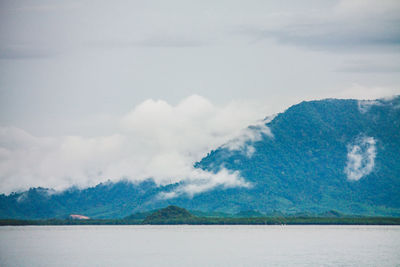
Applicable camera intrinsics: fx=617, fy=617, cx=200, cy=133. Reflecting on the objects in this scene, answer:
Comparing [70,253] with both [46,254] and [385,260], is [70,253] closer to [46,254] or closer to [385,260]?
[46,254]

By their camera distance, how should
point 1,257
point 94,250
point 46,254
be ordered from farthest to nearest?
1. point 94,250
2. point 46,254
3. point 1,257

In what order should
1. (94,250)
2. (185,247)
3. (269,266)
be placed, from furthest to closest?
(185,247), (94,250), (269,266)

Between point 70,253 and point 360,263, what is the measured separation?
181 ft

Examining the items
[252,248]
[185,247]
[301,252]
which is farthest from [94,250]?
[301,252]

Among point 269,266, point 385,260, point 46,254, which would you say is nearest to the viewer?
point 269,266

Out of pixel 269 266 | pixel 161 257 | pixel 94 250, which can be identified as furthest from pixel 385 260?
pixel 94 250

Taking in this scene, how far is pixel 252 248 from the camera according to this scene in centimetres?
12950

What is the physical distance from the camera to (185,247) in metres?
134

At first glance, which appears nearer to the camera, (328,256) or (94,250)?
(328,256)

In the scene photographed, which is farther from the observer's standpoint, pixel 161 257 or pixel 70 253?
pixel 70 253

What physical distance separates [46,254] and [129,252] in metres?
15.8

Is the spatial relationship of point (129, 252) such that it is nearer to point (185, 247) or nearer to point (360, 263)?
point (185, 247)

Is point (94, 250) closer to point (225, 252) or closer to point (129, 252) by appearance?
point (129, 252)

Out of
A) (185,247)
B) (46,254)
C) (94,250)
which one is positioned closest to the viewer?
(46,254)
